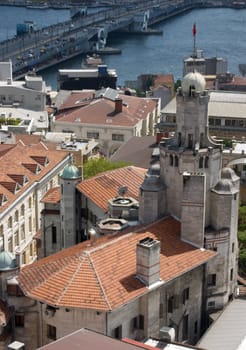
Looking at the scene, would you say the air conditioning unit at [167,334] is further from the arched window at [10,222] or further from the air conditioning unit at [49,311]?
the arched window at [10,222]

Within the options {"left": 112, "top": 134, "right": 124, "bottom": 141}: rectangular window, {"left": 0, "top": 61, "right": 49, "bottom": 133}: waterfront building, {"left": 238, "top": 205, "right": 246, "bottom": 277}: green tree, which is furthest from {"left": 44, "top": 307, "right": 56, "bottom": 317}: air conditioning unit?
{"left": 112, "top": 134, "right": 124, "bottom": 141}: rectangular window

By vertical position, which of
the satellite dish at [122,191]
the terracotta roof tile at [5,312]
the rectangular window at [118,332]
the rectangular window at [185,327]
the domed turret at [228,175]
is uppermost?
the domed turret at [228,175]

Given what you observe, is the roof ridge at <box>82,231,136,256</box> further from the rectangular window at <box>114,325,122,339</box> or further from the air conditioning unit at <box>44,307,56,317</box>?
the rectangular window at <box>114,325,122,339</box>

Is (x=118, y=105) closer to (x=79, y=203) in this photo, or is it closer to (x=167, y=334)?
(x=79, y=203)

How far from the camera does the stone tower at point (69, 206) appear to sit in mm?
57438

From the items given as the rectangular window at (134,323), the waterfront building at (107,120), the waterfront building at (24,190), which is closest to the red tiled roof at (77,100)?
the waterfront building at (107,120)

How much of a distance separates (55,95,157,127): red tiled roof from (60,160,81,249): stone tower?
47197 millimetres

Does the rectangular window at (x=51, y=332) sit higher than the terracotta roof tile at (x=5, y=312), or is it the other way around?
the terracotta roof tile at (x=5, y=312)

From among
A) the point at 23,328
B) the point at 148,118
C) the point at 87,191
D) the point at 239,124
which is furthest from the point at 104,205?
the point at 148,118

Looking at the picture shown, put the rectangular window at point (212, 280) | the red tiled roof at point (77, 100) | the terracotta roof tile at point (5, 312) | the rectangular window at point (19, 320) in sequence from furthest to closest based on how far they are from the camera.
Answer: the red tiled roof at point (77, 100), the rectangular window at point (212, 280), the rectangular window at point (19, 320), the terracotta roof tile at point (5, 312)

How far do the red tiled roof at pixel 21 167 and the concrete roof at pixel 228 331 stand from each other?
73.7 ft

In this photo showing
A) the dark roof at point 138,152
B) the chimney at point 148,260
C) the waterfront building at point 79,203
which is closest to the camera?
the chimney at point 148,260

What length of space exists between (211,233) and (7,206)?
2103 cm

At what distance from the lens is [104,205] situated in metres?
56.0
